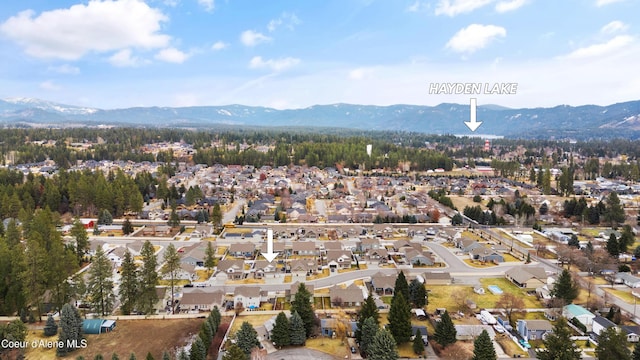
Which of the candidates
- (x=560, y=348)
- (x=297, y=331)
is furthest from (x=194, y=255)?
(x=560, y=348)

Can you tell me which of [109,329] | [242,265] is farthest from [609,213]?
[109,329]

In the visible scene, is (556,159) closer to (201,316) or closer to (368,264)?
(368,264)

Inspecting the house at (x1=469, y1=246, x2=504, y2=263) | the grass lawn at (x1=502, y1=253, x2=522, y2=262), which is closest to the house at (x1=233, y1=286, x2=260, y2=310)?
the house at (x1=469, y1=246, x2=504, y2=263)

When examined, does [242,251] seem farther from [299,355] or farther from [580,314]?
[580,314]

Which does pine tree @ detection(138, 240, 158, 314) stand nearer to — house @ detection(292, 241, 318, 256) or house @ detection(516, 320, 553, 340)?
house @ detection(292, 241, 318, 256)

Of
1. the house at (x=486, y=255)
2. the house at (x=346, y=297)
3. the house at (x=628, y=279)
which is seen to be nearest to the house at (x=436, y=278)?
the house at (x=346, y=297)

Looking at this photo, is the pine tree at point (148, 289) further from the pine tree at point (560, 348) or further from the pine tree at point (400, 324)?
the pine tree at point (560, 348)
